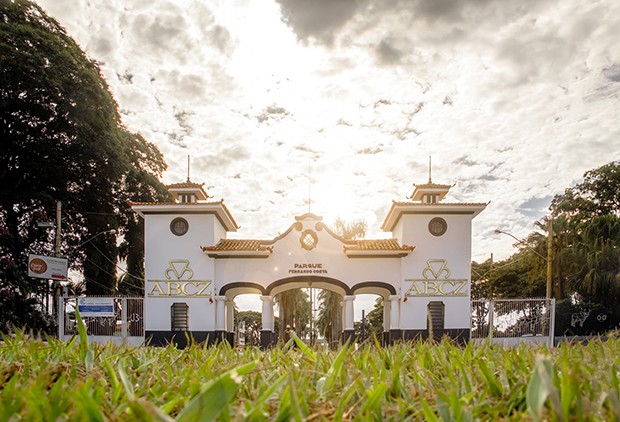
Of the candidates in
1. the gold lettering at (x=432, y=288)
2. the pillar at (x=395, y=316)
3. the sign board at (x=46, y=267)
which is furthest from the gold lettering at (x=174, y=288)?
the gold lettering at (x=432, y=288)

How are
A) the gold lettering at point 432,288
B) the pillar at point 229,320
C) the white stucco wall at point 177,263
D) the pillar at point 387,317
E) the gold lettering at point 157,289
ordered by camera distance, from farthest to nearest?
the pillar at point 229,320
the pillar at point 387,317
the gold lettering at point 157,289
the white stucco wall at point 177,263
the gold lettering at point 432,288

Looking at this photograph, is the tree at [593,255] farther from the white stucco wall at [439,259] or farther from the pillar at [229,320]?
the pillar at [229,320]

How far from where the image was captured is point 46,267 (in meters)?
21.6

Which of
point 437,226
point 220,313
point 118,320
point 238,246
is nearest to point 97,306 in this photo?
point 118,320

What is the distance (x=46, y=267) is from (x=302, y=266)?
1276 centimetres

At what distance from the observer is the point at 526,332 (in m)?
22.8

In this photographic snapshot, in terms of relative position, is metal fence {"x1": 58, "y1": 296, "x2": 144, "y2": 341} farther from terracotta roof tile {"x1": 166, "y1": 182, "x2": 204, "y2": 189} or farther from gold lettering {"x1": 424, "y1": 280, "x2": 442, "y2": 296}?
gold lettering {"x1": 424, "y1": 280, "x2": 442, "y2": 296}

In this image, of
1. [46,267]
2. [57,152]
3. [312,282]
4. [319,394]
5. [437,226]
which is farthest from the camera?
[57,152]

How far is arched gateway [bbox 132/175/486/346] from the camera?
73.6ft

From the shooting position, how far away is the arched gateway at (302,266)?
2242cm

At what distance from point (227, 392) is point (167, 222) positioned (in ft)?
78.1

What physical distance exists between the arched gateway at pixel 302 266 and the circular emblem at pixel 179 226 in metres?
0.05

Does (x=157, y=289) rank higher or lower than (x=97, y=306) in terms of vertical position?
higher

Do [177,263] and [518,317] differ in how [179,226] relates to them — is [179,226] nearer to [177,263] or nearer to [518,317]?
[177,263]
